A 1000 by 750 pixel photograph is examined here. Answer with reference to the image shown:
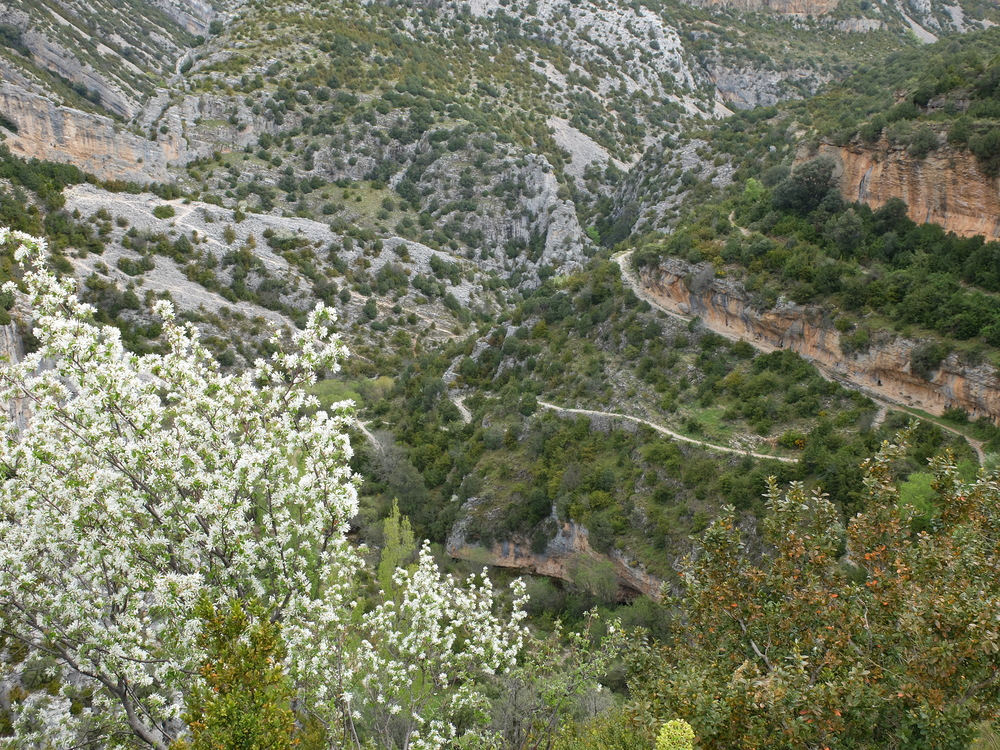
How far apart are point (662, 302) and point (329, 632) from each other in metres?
30.2

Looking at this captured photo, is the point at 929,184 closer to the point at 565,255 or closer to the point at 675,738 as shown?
the point at 675,738

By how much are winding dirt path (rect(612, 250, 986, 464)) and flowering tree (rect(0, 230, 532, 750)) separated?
19.7 m

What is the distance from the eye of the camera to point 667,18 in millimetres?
101562

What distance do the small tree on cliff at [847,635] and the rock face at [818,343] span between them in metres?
16.9

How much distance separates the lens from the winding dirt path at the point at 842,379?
846 inches

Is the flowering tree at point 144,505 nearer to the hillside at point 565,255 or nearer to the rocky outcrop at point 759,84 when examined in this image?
the hillside at point 565,255

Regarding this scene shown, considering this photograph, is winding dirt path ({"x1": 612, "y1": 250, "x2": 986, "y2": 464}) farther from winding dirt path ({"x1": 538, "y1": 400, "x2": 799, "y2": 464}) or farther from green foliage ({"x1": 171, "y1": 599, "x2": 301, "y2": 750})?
green foliage ({"x1": 171, "y1": 599, "x2": 301, "y2": 750})

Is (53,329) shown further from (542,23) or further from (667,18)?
(667,18)

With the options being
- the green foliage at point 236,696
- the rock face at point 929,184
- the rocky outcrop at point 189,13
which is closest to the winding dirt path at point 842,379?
the rock face at point 929,184

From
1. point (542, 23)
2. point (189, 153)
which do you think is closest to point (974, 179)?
point (189, 153)

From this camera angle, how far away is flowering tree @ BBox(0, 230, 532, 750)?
23.9 ft

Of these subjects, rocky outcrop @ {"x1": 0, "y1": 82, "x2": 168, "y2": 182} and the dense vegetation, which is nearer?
the dense vegetation

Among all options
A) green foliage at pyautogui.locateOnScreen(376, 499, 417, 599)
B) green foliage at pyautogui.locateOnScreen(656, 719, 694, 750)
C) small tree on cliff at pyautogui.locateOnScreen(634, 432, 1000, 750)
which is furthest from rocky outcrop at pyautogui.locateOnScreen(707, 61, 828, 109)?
green foliage at pyautogui.locateOnScreen(656, 719, 694, 750)

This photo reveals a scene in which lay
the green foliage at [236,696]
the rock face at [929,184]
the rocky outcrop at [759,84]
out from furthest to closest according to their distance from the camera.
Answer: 1. the rocky outcrop at [759,84]
2. the rock face at [929,184]
3. the green foliage at [236,696]
